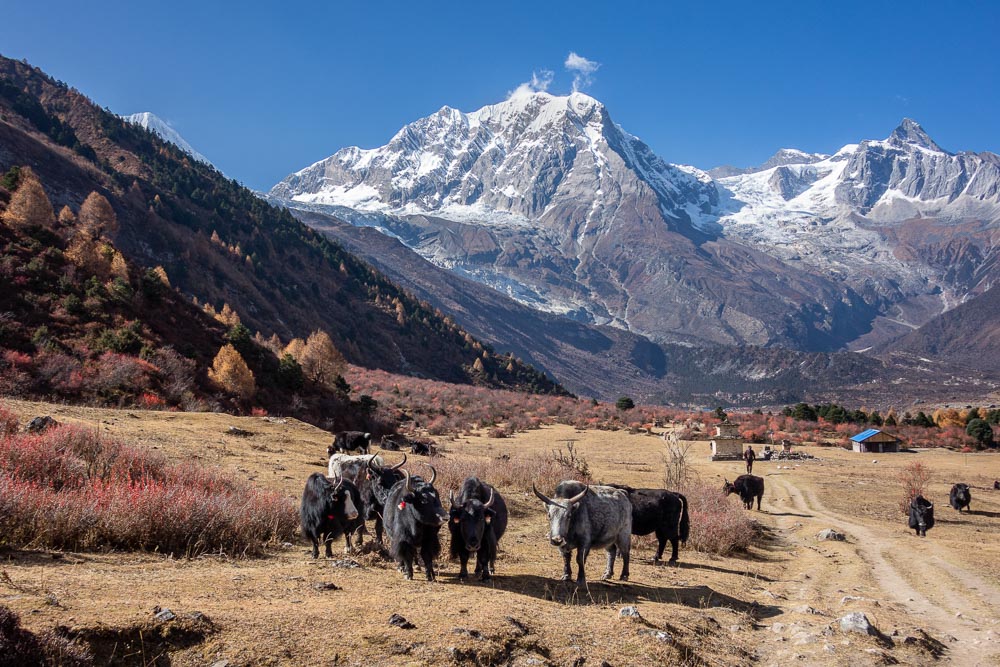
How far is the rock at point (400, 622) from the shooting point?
19.4 ft

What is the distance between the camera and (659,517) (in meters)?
12.5

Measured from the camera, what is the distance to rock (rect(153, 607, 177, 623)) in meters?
5.07

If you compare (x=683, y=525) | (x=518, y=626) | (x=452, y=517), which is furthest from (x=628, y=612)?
(x=683, y=525)

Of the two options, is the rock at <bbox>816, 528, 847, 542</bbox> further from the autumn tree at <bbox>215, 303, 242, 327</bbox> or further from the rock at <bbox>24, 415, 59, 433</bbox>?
the autumn tree at <bbox>215, 303, 242, 327</bbox>

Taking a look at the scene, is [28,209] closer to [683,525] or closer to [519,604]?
[683,525]

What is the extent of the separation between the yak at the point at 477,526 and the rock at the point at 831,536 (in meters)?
12.2

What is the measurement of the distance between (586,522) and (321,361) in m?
41.1

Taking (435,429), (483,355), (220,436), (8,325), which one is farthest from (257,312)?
(220,436)

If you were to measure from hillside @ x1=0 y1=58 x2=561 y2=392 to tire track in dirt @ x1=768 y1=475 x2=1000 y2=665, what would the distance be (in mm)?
84572

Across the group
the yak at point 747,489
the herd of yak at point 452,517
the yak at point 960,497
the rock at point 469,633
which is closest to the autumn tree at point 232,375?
the herd of yak at point 452,517

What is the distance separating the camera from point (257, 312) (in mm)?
95125

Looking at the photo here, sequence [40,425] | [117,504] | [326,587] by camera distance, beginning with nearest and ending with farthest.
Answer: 1. [326,587]
2. [117,504]
3. [40,425]

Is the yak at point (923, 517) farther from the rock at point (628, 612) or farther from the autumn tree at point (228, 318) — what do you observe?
the autumn tree at point (228, 318)

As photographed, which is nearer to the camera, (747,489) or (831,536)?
(831,536)
